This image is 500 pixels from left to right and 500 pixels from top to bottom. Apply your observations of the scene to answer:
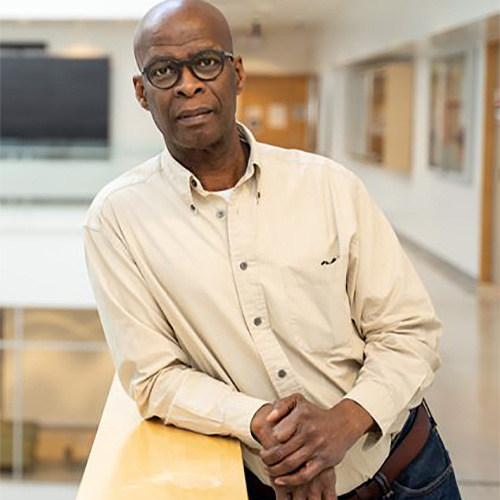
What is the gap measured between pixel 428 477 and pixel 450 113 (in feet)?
32.4

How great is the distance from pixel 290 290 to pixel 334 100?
1727 centimetres

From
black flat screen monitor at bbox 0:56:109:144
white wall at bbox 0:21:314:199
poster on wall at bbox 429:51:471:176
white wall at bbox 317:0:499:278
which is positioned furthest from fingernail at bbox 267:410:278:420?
black flat screen monitor at bbox 0:56:109:144

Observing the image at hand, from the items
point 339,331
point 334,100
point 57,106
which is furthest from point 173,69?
point 334,100

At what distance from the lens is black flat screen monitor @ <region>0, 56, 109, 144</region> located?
11211mm

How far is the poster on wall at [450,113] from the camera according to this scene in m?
10.8

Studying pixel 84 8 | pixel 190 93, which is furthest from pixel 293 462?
pixel 84 8

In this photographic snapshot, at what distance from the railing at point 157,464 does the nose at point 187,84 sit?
562 mm

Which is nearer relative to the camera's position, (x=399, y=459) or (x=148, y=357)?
(x=148, y=357)

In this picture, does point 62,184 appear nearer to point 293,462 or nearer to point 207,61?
point 207,61

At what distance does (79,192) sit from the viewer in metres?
11.1

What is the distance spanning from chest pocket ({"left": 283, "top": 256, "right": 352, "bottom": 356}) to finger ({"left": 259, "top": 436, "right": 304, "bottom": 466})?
186 mm

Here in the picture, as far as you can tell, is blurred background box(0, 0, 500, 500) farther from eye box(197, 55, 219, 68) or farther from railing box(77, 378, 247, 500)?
eye box(197, 55, 219, 68)

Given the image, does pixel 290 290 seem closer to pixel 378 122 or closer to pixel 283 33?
pixel 378 122

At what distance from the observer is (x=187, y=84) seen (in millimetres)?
1685
